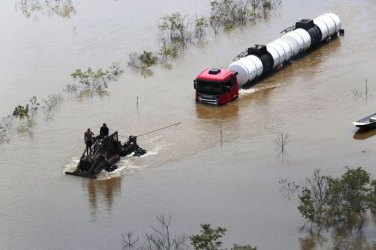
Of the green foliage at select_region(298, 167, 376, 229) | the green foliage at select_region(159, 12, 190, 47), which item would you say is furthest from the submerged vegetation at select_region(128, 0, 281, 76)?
the green foliage at select_region(298, 167, 376, 229)

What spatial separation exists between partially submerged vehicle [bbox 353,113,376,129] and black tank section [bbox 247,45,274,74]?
253 inches

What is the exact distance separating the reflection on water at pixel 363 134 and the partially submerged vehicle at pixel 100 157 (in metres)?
7.59

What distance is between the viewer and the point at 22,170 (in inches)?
950

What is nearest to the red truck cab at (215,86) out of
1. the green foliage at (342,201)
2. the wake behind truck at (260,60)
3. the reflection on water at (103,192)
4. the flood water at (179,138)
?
the wake behind truck at (260,60)

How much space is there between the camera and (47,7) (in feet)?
154

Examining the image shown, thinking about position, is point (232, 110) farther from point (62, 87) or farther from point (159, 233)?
point (159, 233)

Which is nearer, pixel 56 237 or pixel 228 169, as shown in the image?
pixel 56 237

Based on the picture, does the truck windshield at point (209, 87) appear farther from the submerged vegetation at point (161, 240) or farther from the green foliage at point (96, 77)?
the submerged vegetation at point (161, 240)

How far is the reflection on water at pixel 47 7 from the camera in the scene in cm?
4544

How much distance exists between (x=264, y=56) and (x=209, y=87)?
12.7 ft

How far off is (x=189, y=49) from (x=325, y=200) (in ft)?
61.4

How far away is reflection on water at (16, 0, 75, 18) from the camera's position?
1789 inches

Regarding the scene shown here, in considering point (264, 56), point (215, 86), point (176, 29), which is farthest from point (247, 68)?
point (176, 29)

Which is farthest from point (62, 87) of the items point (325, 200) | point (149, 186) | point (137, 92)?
point (325, 200)
